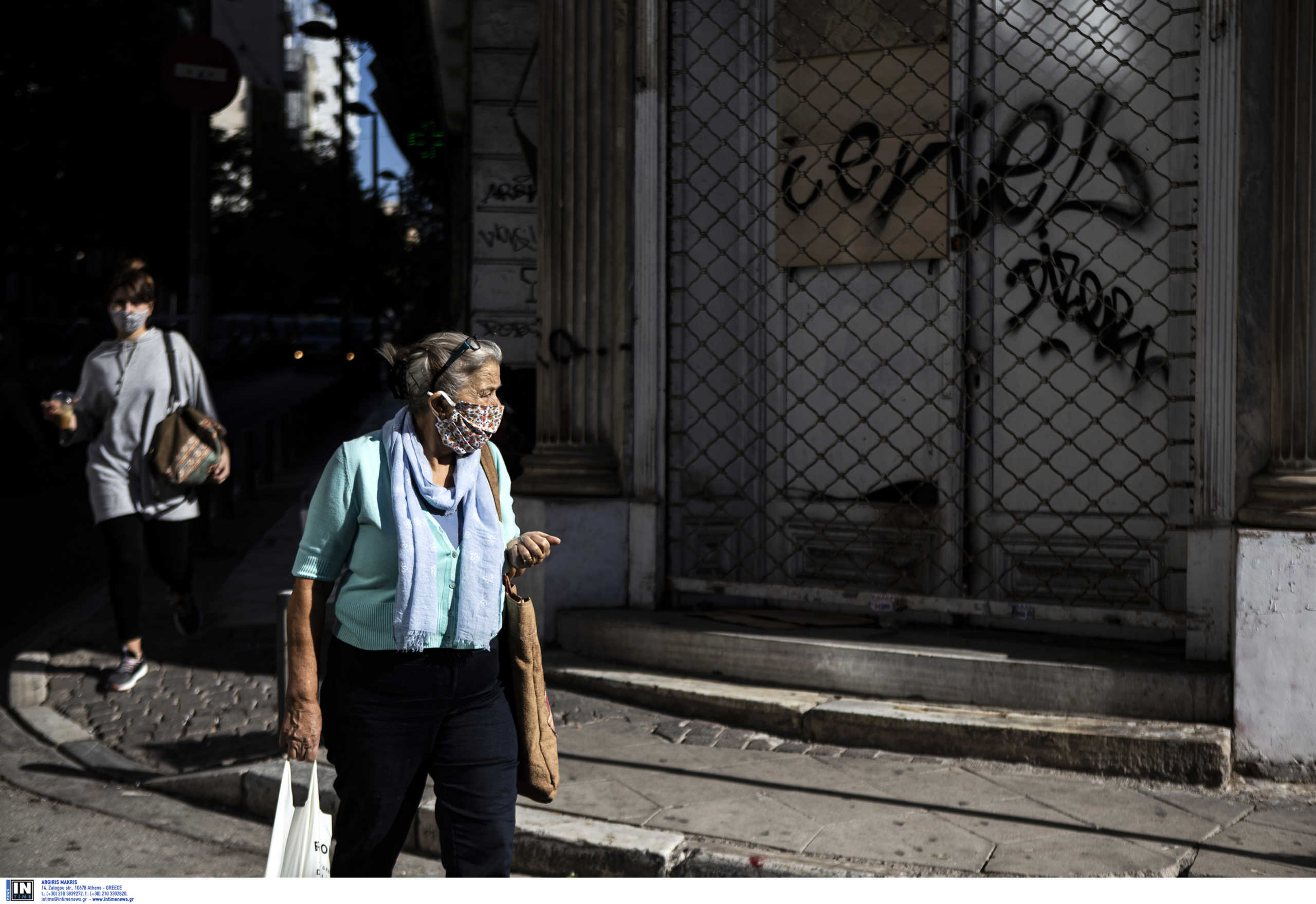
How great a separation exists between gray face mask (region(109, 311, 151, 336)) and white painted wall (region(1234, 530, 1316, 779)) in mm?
4942

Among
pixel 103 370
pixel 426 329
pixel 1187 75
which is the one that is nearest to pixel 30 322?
pixel 426 329

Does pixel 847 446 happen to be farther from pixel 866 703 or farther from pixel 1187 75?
pixel 1187 75

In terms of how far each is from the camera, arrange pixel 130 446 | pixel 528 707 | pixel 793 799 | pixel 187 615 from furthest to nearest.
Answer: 1. pixel 187 615
2. pixel 130 446
3. pixel 793 799
4. pixel 528 707

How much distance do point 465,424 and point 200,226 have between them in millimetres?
13125

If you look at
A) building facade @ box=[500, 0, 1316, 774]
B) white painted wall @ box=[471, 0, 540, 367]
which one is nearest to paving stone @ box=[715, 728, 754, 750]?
building facade @ box=[500, 0, 1316, 774]

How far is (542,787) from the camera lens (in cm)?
298

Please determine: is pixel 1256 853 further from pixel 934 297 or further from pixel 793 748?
pixel 934 297

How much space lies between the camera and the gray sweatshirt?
238 inches

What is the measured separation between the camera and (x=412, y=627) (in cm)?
278

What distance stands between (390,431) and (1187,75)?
4.26 m

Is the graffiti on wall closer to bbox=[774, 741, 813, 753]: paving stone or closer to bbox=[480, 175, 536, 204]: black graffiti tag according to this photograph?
bbox=[774, 741, 813, 753]: paving stone

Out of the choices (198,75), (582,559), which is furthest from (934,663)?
(198,75)

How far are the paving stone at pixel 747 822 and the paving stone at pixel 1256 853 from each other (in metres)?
1.21

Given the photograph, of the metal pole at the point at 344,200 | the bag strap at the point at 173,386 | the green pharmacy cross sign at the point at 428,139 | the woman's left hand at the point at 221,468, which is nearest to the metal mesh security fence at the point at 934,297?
the woman's left hand at the point at 221,468
